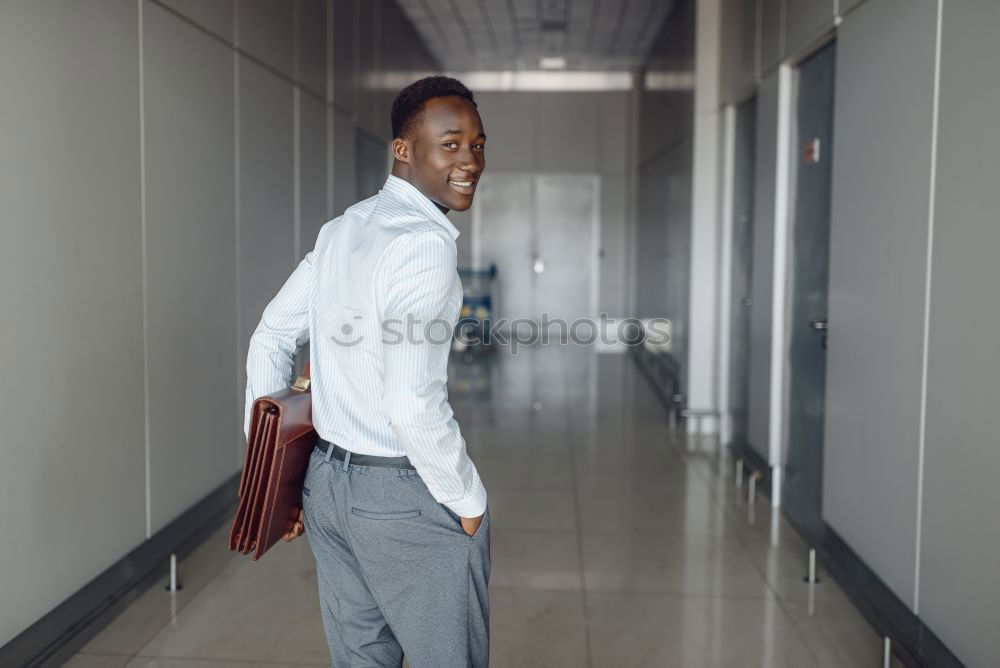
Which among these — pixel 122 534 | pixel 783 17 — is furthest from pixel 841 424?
pixel 122 534

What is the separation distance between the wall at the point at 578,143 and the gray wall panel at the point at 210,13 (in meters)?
8.59

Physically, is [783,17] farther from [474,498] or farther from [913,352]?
[474,498]

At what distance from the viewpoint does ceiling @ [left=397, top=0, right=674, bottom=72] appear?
9.27m

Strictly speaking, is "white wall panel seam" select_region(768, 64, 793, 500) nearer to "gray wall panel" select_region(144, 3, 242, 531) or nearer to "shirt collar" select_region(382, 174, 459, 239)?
"gray wall panel" select_region(144, 3, 242, 531)

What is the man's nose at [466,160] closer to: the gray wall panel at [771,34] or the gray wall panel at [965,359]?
the gray wall panel at [965,359]

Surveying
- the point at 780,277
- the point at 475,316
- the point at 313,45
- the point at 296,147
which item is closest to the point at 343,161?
the point at 313,45

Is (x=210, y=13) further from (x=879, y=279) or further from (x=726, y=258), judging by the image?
(x=726, y=258)

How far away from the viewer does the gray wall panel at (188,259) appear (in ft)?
12.0

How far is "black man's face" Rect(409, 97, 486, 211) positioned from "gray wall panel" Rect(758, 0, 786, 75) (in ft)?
12.1

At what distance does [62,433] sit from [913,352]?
9.15ft

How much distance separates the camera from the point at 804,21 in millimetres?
4375

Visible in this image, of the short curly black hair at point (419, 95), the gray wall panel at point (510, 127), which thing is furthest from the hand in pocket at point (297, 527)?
the gray wall panel at point (510, 127)

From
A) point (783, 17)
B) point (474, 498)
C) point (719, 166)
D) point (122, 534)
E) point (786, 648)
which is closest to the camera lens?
point (474, 498)

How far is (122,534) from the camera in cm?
337
